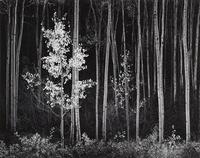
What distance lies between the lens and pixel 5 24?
95.8 ft

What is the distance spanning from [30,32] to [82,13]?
15.9ft

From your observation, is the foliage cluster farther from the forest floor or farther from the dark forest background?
the dark forest background

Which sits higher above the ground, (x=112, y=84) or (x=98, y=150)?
(x=112, y=84)

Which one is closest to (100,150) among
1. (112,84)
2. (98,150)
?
(98,150)

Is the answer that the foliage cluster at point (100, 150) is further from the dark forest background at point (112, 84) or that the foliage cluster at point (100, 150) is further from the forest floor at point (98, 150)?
the dark forest background at point (112, 84)

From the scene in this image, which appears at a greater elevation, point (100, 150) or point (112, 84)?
point (112, 84)

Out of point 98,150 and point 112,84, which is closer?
point 98,150

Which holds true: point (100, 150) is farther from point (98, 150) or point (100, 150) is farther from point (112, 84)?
point (112, 84)

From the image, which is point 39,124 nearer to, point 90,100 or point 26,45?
point 90,100

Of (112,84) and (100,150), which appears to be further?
(112,84)

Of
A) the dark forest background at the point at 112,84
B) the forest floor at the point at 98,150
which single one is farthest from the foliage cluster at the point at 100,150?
the dark forest background at the point at 112,84

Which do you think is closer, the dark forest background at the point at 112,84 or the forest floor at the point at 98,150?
the forest floor at the point at 98,150

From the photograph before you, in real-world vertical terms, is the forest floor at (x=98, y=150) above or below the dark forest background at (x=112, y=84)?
below

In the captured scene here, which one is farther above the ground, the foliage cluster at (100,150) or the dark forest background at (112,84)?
the dark forest background at (112,84)
